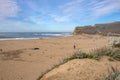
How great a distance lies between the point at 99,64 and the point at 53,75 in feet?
4.06

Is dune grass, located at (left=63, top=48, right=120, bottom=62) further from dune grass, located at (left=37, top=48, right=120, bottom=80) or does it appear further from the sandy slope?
the sandy slope

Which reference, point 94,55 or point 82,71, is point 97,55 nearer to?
point 94,55

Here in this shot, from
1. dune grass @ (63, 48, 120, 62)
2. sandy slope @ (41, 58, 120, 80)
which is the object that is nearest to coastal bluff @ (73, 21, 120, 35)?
dune grass @ (63, 48, 120, 62)

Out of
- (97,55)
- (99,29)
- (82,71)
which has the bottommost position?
(82,71)

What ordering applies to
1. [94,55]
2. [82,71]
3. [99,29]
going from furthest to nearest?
[99,29], [94,55], [82,71]

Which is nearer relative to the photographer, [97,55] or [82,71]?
[82,71]

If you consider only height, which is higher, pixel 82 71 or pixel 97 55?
pixel 97 55

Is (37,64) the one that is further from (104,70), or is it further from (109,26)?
(109,26)

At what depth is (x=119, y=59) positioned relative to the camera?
206 inches

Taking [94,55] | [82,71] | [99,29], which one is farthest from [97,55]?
[99,29]

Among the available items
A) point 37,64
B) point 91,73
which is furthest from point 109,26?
point 91,73

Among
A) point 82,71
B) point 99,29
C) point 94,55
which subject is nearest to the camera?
point 82,71

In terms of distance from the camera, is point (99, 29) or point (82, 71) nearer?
point (82, 71)

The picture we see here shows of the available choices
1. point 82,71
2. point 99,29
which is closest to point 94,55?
point 82,71
